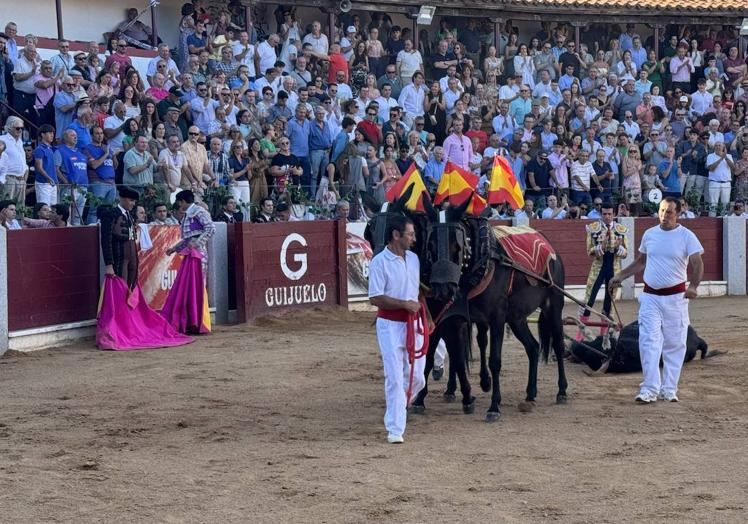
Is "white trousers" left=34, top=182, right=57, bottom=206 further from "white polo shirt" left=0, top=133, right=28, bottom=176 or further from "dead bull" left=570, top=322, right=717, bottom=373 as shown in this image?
"dead bull" left=570, top=322, right=717, bottom=373

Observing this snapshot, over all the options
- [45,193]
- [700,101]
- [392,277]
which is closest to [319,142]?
[45,193]

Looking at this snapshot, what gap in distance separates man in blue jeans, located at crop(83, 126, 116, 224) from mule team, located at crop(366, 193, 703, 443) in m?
6.14


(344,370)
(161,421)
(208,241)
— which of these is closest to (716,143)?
(208,241)

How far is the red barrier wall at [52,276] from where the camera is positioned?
1291 cm

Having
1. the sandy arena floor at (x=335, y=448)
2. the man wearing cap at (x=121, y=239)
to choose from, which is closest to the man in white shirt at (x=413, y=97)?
the man wearing cap at (x=121, y=239)

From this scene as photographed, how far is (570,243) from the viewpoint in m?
19.9

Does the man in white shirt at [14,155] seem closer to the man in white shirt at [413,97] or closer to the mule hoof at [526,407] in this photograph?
the mule hoof at [526,407]

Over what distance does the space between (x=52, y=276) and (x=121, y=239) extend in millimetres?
846

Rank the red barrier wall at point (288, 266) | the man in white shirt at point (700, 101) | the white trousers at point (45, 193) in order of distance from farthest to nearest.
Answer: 1. the man in white shirt at point (700, 101)
2. the red barrier wall at point (288, 266)
3. the white trousers at point (45, 193)

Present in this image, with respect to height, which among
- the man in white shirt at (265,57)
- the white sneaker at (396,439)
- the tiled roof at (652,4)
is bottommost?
the white sneaker at (396,439)

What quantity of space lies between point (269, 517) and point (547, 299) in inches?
177

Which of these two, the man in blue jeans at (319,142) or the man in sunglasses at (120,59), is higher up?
the man in sunglasses at (120,59)

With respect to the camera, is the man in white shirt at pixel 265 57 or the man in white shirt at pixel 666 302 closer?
the man in white shirt at pixel 666 302

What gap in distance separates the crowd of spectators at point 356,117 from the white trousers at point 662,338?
6.20 metres
